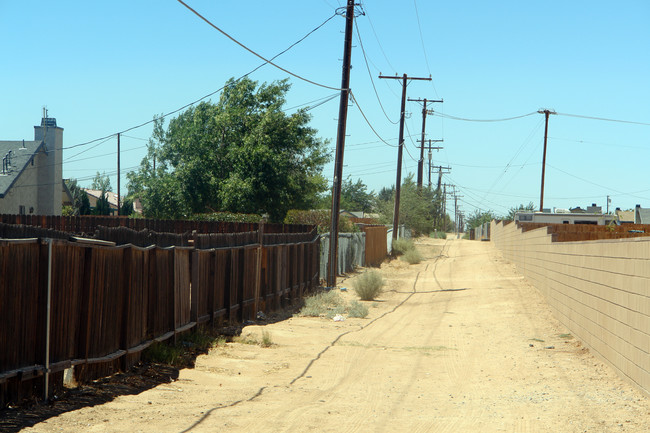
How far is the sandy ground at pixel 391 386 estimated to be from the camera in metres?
6.85

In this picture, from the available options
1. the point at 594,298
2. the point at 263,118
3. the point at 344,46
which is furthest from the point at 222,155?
the point at 594,298

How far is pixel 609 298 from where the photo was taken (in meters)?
10.0

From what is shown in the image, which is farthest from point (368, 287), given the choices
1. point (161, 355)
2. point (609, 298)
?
point (161, 355)

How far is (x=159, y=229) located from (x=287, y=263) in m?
10.3

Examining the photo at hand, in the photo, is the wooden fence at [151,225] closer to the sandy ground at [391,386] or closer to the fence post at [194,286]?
the sandy ground at [391,386]

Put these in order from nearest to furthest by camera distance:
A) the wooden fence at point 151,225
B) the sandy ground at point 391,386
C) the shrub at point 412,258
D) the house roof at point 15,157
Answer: the sandy ground at point 391,386 → the wooden fence at point 151,225 → the shrub at point 412,258 → the house roof at point 15,157

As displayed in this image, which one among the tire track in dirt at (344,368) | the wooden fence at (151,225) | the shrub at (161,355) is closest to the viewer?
the tire track in dirt at (344,368)

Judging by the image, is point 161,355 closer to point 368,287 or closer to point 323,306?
point 323,306

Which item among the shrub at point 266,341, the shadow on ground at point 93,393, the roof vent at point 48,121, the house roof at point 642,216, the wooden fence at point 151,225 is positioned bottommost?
the shrub at point 266,341

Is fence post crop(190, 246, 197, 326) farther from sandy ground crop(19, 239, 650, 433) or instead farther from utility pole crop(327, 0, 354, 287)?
utility pole crop(327, 0, 354, 287)

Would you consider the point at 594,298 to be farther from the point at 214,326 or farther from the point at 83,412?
the point at 83,412

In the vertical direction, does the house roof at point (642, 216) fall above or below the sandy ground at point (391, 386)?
above

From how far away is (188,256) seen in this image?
11008 millimetres

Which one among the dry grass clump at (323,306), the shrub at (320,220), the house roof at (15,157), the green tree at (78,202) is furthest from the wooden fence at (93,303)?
the green tree at (78,202)
